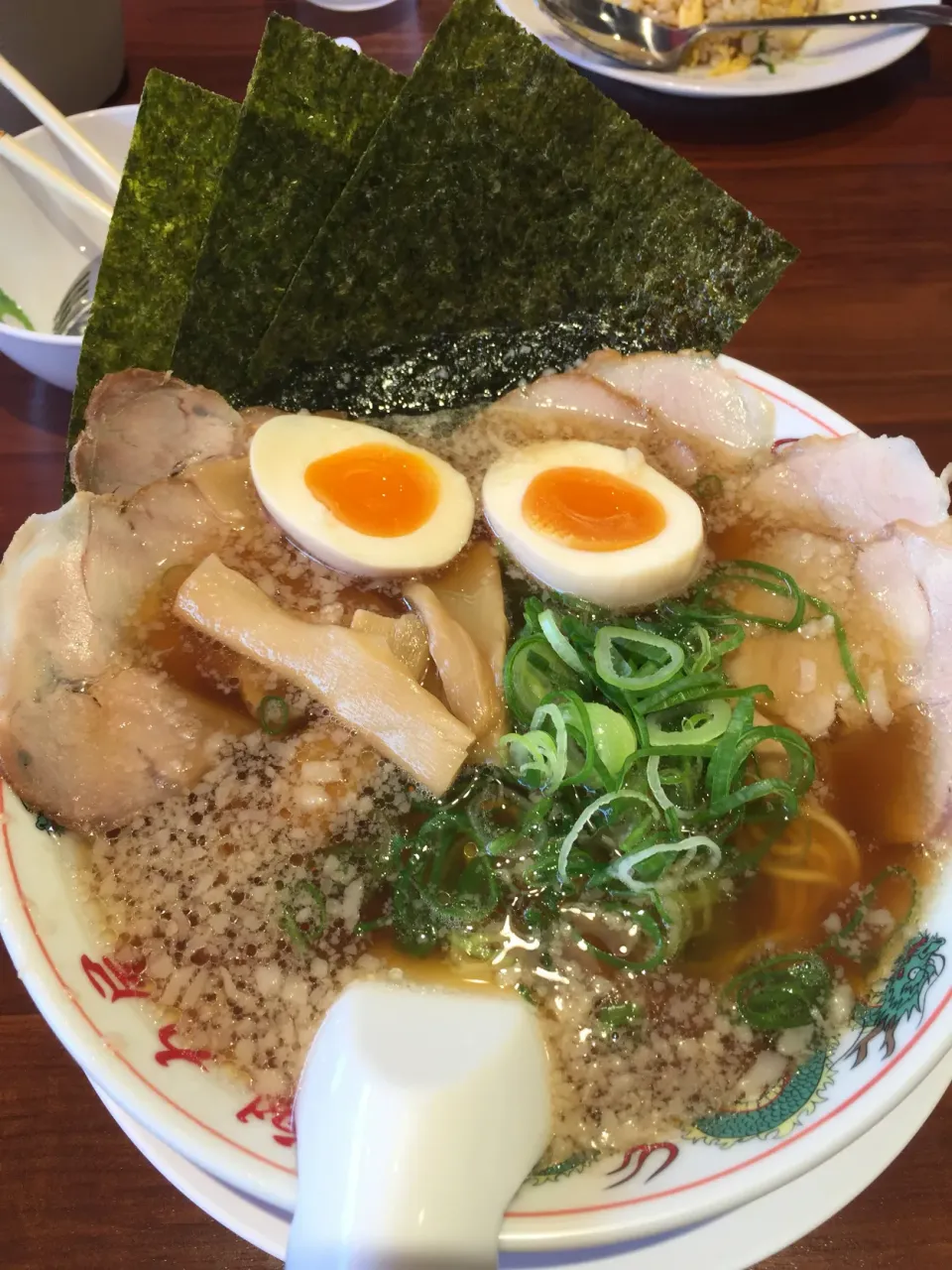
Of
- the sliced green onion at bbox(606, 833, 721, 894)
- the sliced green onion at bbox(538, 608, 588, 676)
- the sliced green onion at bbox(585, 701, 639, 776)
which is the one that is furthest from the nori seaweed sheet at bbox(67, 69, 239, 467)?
the sliced green onion at bbox(606, 833, 721, 894)

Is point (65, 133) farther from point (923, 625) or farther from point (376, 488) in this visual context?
point (923, 625)

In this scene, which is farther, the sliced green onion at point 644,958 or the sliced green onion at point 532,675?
the sliced green onion at point 532,675

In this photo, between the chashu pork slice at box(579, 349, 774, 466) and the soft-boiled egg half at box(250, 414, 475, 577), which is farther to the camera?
the chashu pork slice at box(579, 349, 774, 466)

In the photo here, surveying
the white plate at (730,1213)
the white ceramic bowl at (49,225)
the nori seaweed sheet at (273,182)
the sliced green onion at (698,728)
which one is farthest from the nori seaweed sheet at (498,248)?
the white plate at (730,1213)

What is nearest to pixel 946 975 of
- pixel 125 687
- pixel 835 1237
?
pixel 835 1237

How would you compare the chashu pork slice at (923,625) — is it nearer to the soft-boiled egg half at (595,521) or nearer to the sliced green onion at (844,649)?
the sliced green onion at (844,649)

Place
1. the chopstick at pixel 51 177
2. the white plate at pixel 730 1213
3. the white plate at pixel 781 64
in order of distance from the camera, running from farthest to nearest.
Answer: the white plate at pixel 781 64, the chopstick at pixel 51 177, the white plate at pixel 730 1213

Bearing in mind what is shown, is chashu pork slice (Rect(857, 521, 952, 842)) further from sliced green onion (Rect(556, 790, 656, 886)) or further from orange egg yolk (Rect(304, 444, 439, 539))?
orange egg yolk (Rect(304, 444, 439, 539))
